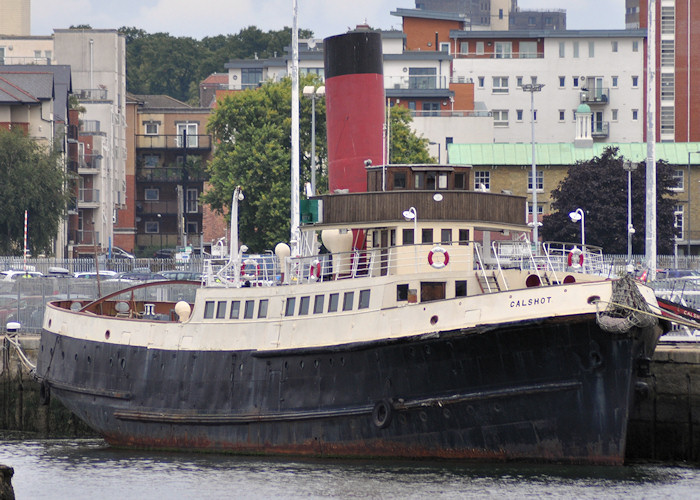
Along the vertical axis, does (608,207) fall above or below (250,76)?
below

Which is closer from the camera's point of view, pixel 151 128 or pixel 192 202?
pixel 192 202

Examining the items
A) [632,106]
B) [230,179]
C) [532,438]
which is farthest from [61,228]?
[532,438]

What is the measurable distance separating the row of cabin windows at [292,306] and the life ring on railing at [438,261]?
1.76 meters

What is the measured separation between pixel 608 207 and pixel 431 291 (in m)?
60.6

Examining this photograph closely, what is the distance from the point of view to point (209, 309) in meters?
37.8

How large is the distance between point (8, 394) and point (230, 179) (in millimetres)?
43218

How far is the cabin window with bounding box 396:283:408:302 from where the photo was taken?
113 ft

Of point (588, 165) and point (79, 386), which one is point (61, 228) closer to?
point (588, 165)

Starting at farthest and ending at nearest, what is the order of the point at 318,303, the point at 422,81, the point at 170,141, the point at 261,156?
the point at 170,141, the point at 422,81, the point at 261,156, the point at 318,303

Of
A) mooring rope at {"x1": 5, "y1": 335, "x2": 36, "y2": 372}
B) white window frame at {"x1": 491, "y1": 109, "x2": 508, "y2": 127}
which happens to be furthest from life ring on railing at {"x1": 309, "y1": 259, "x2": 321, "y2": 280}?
white window frame at {"x1": 491, "y1": 109, "x2": 508, "y2": 127}

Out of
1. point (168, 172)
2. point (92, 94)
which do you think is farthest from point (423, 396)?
point (168, 172)

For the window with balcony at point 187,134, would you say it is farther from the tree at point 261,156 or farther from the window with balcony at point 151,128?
the tree at point 261,156

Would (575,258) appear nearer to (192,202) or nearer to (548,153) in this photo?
(548,153)

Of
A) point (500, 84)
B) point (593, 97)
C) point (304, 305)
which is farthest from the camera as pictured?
point (500, 84)
